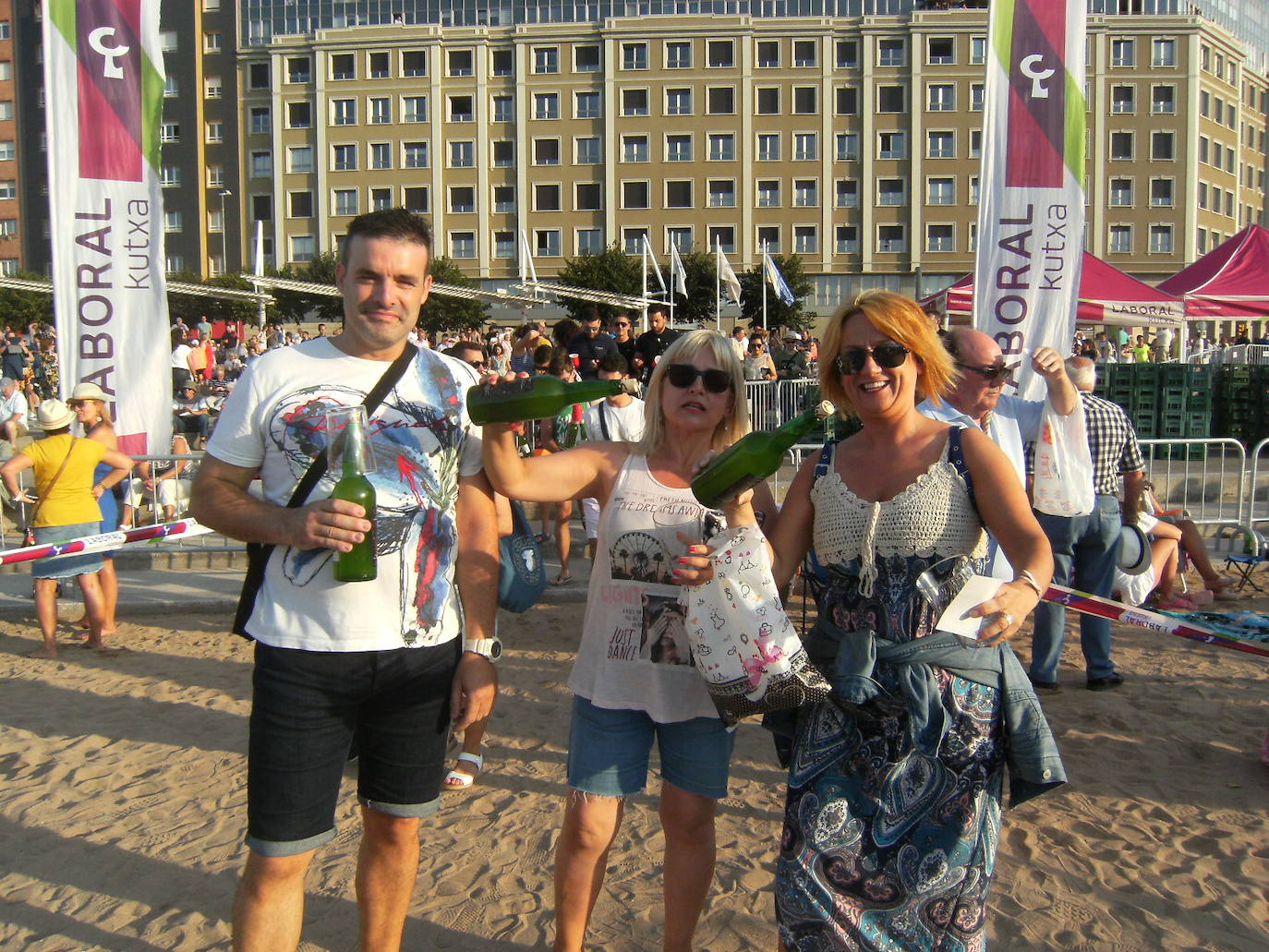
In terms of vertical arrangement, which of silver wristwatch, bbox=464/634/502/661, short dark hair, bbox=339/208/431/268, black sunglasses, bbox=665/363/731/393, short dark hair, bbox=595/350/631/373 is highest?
short dark hair, bbox=339/208/431/268

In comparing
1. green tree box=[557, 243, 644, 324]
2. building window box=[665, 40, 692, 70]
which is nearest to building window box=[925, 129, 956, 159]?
building window box=[665, 40, 692, 70]

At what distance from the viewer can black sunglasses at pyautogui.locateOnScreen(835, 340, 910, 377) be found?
248 cm

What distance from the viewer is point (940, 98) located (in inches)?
2274

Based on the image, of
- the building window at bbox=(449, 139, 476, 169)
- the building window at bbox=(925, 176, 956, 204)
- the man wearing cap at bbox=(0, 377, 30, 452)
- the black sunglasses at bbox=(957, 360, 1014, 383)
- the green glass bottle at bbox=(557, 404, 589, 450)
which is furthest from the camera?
the building window at bbox=(449, 139, 476, 169)

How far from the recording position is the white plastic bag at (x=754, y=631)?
2396 millimetres

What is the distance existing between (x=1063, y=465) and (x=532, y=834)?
3218mm

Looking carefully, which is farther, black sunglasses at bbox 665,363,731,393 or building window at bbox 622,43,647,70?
building window at bbox 622,43,647,70

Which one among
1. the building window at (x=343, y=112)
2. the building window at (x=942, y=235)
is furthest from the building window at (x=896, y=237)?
the building window at (x=343, y=112)

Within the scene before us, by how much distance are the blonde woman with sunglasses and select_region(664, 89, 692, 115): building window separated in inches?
2346

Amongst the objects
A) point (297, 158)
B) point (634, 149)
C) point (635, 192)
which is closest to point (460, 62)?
point (297, 158)

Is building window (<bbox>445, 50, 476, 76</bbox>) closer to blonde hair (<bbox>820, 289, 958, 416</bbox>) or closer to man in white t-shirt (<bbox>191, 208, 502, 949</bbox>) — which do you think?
man in white t-shirt (<bbox>191, 208, 502, 949</bbox>)

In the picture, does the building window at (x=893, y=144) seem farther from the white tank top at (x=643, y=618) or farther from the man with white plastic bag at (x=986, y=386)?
the white tank top at (x=643, y=618)

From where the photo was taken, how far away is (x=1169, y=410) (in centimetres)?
1515

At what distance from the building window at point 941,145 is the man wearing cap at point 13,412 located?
51993mm
